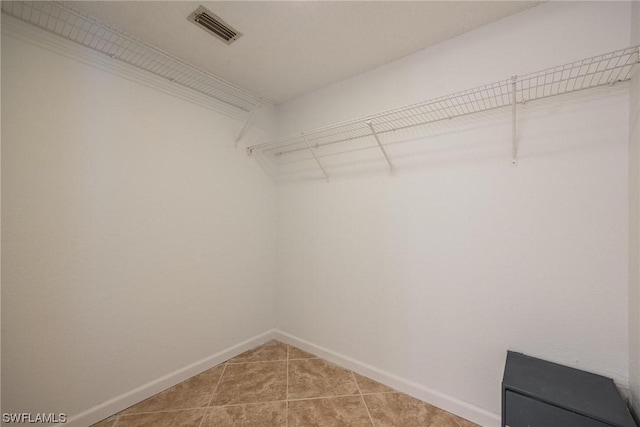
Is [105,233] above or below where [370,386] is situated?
above

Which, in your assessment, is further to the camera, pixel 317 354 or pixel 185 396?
pixel 317 354

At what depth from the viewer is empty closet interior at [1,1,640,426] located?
48.9 inches

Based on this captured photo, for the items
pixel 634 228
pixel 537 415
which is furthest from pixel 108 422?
pixel 634 228

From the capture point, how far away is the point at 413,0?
1.35 meters

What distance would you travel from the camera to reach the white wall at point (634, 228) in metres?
1.04

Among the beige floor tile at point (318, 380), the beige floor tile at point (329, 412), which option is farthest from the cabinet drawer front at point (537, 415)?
the beige floor tile at point (318, 380)

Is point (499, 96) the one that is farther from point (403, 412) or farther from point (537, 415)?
point (403, 412)

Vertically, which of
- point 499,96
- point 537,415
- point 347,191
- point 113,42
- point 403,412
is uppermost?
point 113,42

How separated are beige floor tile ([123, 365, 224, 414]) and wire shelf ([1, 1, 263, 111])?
2.15 metres

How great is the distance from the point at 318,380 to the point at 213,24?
2436 millimetres

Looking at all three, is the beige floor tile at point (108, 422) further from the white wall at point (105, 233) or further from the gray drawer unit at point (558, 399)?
the gray drawer unit at point (558, 399)

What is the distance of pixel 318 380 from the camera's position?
189cm

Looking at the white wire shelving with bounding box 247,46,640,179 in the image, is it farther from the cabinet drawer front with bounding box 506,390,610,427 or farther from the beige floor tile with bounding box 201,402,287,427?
the beige floor tile with bounding box 201,402,287,427

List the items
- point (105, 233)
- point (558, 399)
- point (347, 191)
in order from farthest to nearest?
point (347, 191) < point (105, 233) < point (558, 399)
